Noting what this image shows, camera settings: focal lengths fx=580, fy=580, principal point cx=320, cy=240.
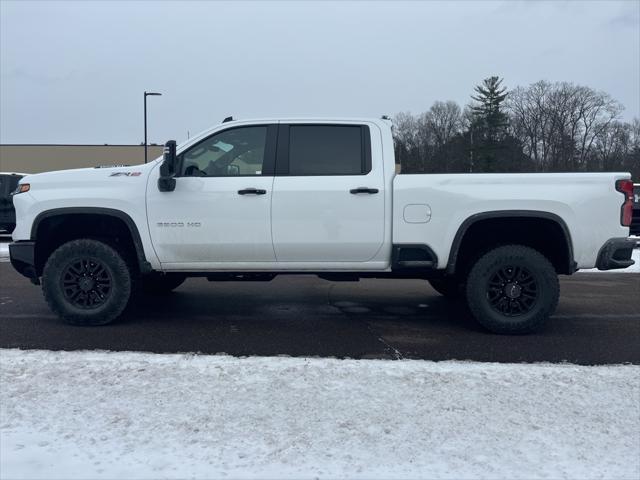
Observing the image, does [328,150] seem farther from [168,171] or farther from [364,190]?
[168,171]

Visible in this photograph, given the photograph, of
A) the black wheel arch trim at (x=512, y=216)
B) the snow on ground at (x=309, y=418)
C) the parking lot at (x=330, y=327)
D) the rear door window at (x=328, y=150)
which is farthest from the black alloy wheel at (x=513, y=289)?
the rear door window at (x=328, y=150)

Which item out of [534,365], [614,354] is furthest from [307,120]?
[614,354]

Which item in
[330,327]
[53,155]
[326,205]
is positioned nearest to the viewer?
[326,205]

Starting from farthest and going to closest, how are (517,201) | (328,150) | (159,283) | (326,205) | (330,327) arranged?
(159,283)
(330,327)
(328,150)
(326,205)
(517,201)

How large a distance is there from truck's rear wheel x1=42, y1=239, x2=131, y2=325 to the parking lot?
172mm

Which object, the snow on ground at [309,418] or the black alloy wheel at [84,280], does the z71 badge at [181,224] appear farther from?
the snow on ground at [309,418]

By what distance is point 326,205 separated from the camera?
5.62m

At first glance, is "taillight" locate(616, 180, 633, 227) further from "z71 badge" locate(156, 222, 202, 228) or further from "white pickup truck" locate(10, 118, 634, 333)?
"z71 badge" locate(156, 222, 202, 228)

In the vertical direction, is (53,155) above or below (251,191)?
above

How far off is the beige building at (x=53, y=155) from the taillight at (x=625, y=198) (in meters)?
49.6

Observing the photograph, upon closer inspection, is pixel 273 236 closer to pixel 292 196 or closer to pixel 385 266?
pixel 292 196

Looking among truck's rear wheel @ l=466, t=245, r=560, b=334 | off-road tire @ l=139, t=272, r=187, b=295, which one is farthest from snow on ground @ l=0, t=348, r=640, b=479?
off-road tire @ l=139, t=272, r=187, b=295

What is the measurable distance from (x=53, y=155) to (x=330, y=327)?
52821 mm

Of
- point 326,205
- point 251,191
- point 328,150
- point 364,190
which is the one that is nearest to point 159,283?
point 251,191
